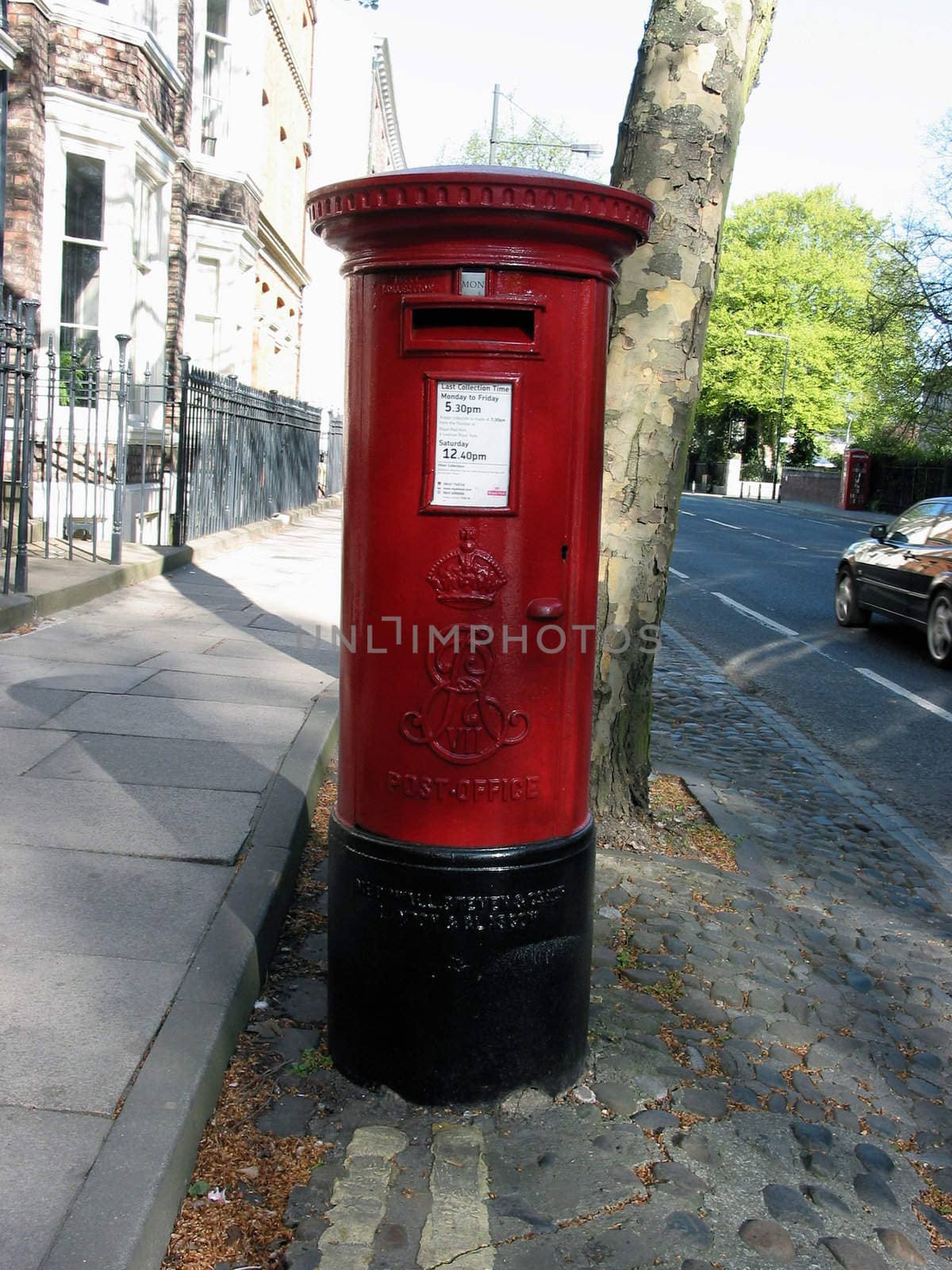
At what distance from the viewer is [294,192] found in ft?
89.7

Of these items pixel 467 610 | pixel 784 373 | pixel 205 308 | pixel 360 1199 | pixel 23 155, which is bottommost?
pixel 360 1199

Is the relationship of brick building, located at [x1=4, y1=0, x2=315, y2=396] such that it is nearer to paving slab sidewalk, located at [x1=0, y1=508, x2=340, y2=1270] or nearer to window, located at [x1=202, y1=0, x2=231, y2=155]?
window, located at [x1=202, y1=0, x2=231, y2=155]

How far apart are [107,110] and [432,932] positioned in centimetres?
1170

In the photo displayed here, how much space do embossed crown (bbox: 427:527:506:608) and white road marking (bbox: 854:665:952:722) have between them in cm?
633

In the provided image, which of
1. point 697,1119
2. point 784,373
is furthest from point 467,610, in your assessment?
point 784,373

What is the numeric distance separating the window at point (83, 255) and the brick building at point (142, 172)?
0.02 m

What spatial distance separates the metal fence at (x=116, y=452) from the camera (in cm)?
818

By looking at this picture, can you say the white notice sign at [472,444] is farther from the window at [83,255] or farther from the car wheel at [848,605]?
the window at [83,255]

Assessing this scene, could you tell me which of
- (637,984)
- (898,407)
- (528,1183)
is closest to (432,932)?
(528,1183)

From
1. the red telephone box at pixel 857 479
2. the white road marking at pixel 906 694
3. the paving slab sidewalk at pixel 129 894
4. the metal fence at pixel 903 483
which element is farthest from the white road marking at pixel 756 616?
the red telephone box at pixel 857 479

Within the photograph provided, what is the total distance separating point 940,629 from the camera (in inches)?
410

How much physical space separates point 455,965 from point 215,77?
18.3m

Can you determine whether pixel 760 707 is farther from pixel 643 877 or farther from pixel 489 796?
pixel 489 796

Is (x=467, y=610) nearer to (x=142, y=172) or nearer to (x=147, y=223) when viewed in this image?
(x=142, y=172)
